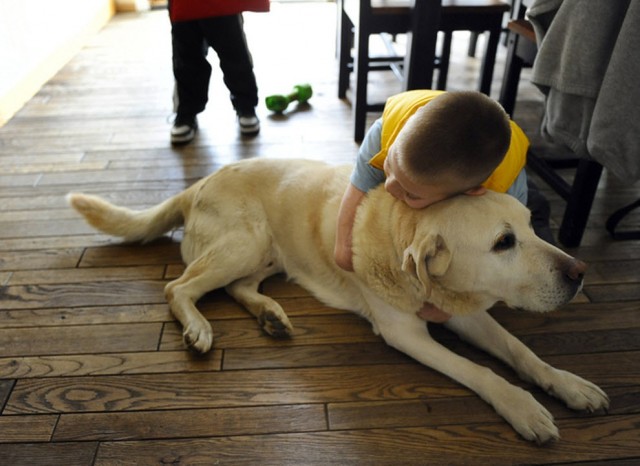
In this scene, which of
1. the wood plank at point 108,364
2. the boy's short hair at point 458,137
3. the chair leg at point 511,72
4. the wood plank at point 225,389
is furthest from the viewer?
the chair leg at point 511,72

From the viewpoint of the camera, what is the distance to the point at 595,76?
5.44 ft

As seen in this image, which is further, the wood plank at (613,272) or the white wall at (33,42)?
the white wall at (33,42)

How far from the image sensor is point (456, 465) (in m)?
1.32

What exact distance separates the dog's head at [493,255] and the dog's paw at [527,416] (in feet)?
0.86

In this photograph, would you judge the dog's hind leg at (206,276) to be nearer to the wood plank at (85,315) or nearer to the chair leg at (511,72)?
the wood plank at (85,315)

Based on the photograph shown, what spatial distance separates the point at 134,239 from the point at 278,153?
3.66 feet

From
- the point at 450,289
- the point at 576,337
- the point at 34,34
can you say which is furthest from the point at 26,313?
the point at 34,34

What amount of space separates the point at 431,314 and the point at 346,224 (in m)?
0.38

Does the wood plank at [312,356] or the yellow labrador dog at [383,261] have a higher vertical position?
the yellow labrador dog at [383,261]

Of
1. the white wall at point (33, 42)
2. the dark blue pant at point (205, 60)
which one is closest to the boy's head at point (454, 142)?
the dark blue pant at point (205, 60)

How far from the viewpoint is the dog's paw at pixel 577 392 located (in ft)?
4.62

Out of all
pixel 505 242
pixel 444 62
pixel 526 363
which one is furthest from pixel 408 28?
pixel 526 363

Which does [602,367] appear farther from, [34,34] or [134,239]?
[34,34]

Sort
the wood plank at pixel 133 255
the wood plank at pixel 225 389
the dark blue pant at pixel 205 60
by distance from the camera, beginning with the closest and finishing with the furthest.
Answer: the wood plank at pixel 225 389 < the wood plank at pixel 133 255 < the dark blue pant at pixel 205 60
